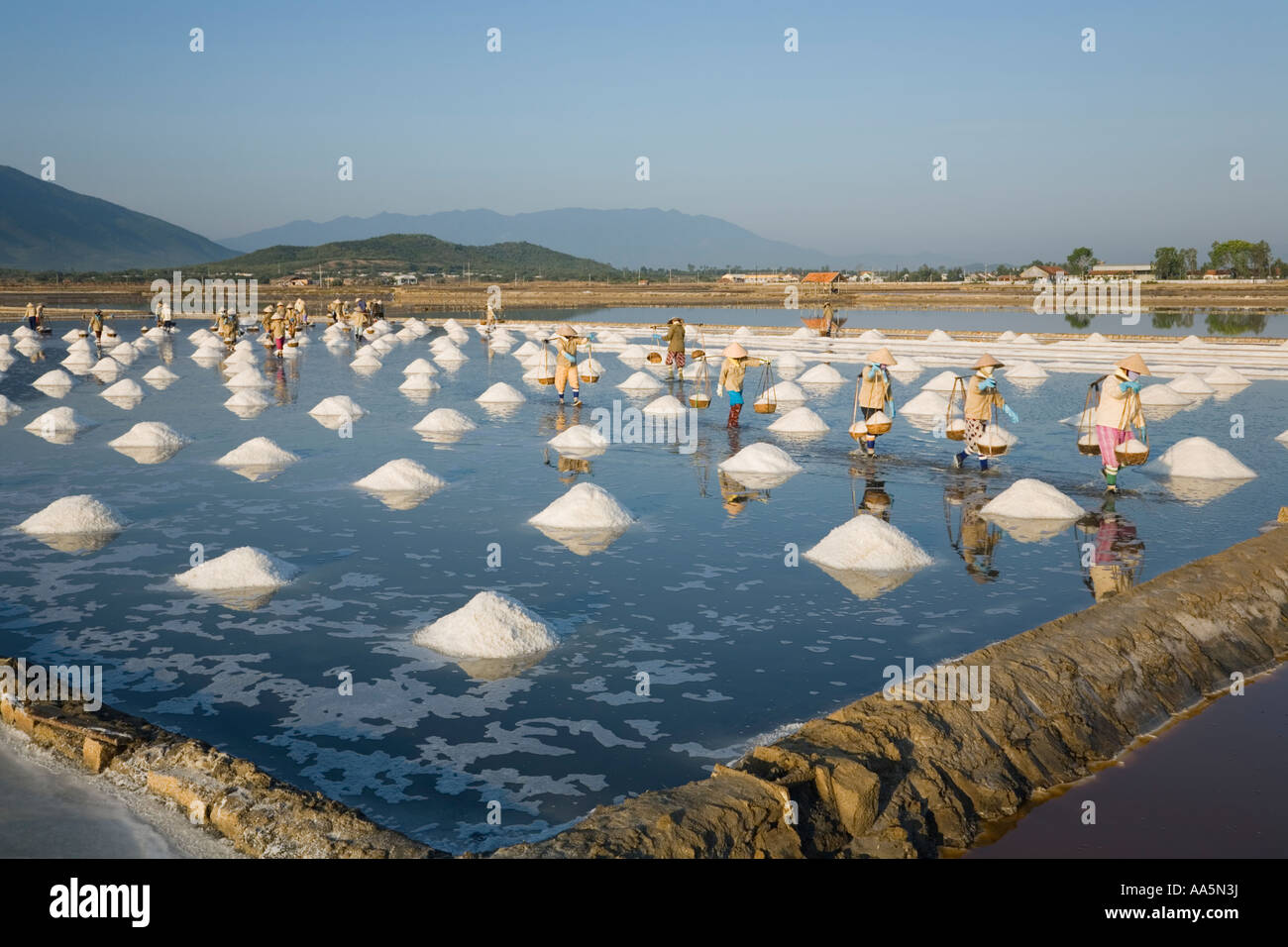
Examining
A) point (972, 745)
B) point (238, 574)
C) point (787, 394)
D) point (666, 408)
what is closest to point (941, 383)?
point (787, 394)

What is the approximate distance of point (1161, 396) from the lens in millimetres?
18734

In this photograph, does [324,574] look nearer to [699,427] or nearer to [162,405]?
[699,427]

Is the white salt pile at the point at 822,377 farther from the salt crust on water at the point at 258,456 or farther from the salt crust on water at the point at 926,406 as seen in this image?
the salt crust on water at the point at 258,456

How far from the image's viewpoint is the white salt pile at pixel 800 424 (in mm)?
16109

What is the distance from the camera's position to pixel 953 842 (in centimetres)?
488

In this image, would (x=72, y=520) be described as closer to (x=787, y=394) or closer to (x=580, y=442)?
(x=580, y=442)

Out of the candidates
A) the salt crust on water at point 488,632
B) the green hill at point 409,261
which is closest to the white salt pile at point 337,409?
the salt crust on water at point 488,632

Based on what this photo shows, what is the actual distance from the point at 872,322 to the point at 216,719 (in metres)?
44.1

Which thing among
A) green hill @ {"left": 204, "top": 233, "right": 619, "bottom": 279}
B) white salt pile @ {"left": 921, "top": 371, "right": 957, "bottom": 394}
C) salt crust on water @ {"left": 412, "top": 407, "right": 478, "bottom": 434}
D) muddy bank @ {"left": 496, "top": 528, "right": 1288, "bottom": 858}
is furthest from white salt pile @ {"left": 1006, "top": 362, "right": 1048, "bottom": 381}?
green hill @ {"left": 204, "top": 233, "right": 619, "bottom": 279}

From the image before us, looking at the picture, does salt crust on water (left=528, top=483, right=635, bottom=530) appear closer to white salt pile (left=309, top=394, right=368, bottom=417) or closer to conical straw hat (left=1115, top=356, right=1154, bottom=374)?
conical straw hat (left=1115, top=356, right=1154, bottom=374)

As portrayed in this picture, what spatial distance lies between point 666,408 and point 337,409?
5448 millimetres

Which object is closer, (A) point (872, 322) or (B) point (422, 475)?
(B) point (422, 475)

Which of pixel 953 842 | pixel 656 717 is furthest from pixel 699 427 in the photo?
pixel 953 842

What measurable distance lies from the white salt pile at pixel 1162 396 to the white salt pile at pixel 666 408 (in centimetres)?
796
